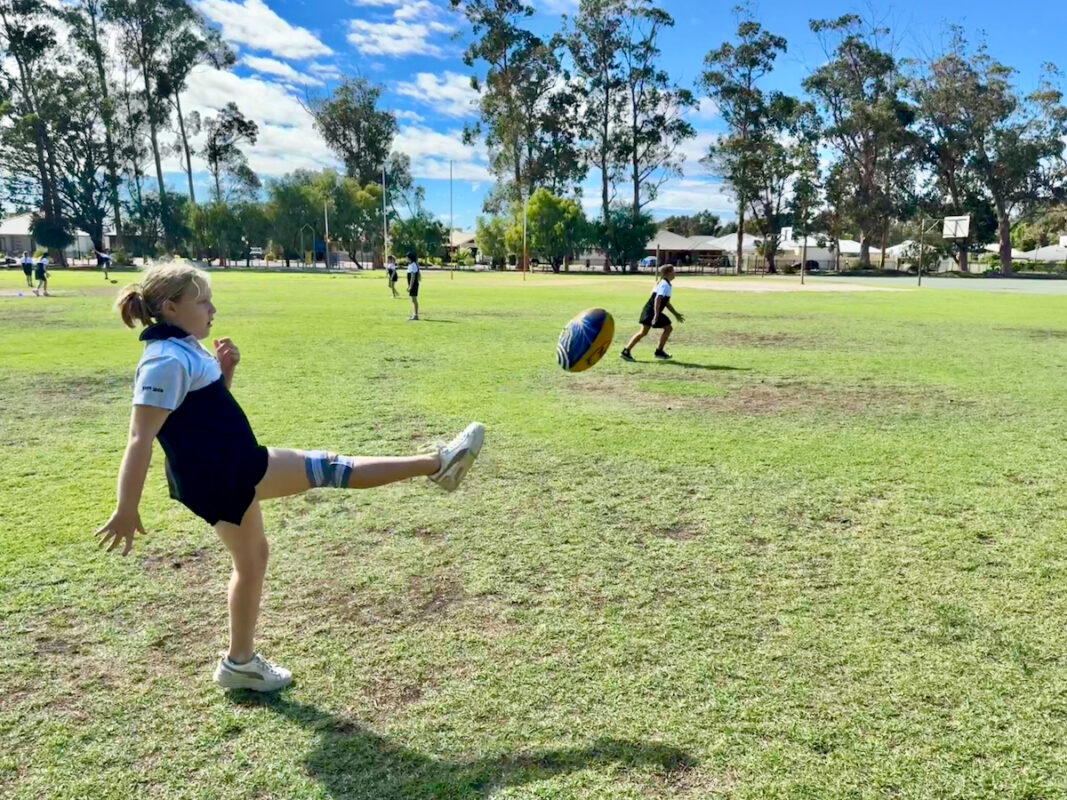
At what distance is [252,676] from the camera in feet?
11.0

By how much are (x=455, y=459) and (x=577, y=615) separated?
41.7 inches

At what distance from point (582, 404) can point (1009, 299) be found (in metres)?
30.0

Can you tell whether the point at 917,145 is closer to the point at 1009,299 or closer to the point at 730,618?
the point at 1009,299

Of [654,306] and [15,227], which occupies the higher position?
[15,227]

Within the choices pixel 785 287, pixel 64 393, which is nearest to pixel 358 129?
pixel 785 287

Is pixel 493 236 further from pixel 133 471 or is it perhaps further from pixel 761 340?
pixel 133 471

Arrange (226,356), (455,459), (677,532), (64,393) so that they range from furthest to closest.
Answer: (64,393)
(677,532)
(455,459)
(226,356)

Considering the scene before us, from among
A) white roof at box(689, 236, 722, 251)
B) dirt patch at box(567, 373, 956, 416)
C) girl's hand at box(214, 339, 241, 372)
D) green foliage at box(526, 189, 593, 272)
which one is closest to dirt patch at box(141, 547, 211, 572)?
girl's hand at box(214, 339, 241, 372)

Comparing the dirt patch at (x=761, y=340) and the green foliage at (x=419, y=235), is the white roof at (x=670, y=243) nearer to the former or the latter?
the green foliage at (x=419, y=235)

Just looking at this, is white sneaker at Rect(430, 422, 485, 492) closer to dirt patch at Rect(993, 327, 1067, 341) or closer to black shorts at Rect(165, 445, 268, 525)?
black shorts at Rect(165, 445, 268, 525)

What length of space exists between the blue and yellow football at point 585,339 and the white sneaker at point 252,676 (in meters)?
5.17

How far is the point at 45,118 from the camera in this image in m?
73.5

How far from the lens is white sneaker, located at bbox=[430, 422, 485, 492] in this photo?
12.5 feet

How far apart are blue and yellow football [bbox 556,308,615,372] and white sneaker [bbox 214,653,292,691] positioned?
5166mm
